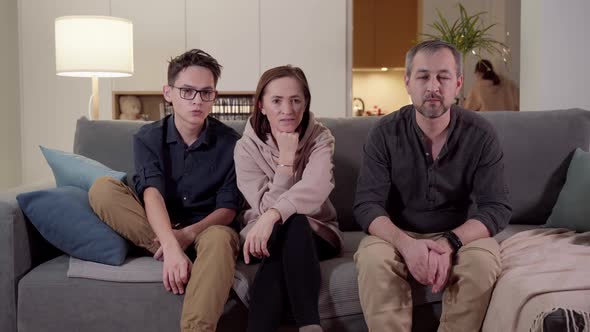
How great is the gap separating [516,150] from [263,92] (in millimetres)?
1027

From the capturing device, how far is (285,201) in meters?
1.92

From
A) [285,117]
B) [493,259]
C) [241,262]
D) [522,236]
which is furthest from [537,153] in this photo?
[241,262]

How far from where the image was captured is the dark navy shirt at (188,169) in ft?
7.03

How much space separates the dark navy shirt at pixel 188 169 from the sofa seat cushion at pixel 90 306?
1.13 ft

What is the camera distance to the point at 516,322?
1.57m

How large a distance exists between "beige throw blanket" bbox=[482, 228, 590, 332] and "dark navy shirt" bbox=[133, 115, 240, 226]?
88cm

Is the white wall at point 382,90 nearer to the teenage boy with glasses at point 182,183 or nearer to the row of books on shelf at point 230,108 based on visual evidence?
the row of books on shelf at point 230,108

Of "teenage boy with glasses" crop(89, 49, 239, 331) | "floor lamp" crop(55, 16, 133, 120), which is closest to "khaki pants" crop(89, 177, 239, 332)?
"teenage boy with glasses" crop(89, 49, 239, 331)

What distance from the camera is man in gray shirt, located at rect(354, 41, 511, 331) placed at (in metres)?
1.76

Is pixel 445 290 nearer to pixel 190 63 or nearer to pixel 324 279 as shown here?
pixel 324 279

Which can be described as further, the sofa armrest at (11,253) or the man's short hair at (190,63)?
the man's short hair at (190,63)

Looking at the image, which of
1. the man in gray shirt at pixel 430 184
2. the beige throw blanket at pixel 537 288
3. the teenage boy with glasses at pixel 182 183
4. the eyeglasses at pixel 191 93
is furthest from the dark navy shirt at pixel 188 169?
the beige throw blanket at pixel 537 288

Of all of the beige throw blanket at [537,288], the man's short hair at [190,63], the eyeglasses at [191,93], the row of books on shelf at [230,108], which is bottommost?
the beige throw blanket at [537,288]

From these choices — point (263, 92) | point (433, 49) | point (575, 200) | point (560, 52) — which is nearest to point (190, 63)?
point (263, 92)
